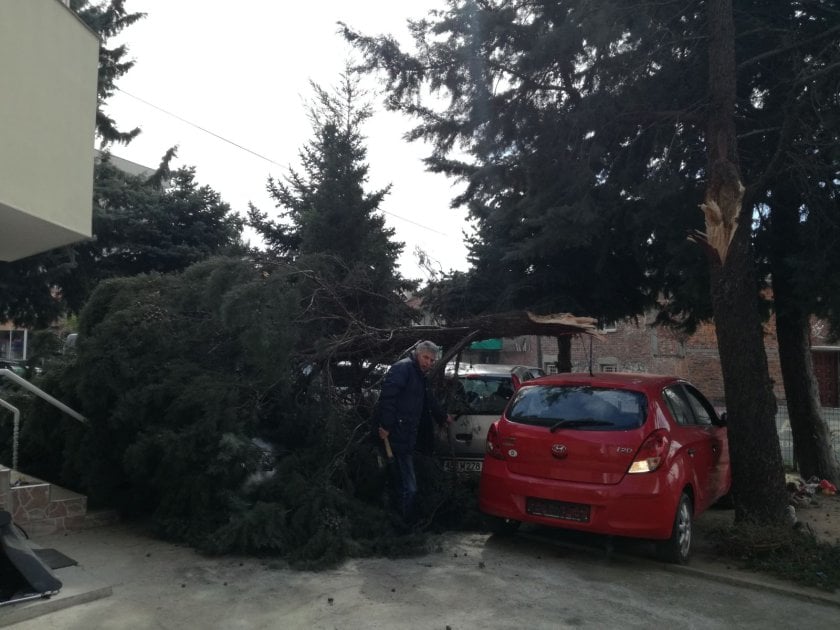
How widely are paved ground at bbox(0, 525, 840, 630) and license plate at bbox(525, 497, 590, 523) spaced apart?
0.42 m

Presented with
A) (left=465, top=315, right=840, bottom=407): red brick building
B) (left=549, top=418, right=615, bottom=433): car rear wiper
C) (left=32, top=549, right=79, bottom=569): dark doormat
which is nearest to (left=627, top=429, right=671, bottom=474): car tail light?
(left=549, top=418, right=615, bottom=433): car rear wiper

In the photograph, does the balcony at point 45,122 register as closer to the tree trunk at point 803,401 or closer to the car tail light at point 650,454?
the car tail light at point 650,454

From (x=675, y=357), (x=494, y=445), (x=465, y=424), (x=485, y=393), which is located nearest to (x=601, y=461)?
(x=494, y=445)

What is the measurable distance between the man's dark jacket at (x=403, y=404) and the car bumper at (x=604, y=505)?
1.11 m

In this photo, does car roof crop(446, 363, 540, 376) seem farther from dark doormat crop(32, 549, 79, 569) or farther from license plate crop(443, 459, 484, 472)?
dark doormat crop(32, 549, 79, 569)

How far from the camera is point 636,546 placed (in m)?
6.56

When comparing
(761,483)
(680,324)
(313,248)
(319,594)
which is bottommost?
(319,594)

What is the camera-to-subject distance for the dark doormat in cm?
536

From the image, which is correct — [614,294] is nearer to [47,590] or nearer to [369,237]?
[369,237]

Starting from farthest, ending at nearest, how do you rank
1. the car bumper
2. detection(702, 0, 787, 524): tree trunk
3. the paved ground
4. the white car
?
the white car < detection(702, 0, 787, 524): tree trunk < the car bumper < the paved ground

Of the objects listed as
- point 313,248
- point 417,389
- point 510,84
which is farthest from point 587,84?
point 417,389

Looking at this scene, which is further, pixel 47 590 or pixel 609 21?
pixel 609 21

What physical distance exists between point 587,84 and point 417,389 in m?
4.82

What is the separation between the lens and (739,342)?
6.90 metres
